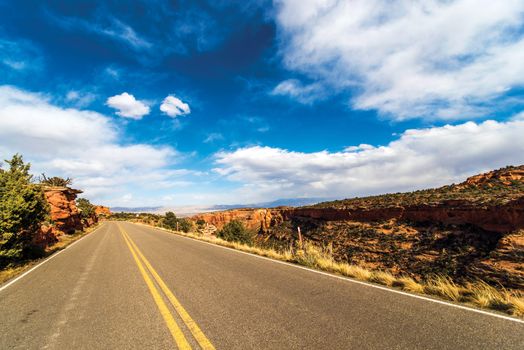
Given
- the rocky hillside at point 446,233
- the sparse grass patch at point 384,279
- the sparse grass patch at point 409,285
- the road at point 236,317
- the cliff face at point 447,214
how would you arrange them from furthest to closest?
1. the cliff face at point 447,214
2. the rocky hillside at point 446,233
3. the sparse grass patch at point 384,279
4. the sparse grass patch at point 409,285
5. the road at point 236,317

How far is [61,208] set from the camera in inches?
1378

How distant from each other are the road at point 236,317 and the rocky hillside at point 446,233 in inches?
379

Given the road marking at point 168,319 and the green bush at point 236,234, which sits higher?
the road marking at point 168,319

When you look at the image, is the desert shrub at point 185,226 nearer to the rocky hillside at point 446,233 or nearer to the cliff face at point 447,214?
the rocky hillside at point 446,233

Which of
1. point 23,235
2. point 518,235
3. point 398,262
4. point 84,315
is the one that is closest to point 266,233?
point 398,262

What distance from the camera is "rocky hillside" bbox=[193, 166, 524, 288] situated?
873 inches

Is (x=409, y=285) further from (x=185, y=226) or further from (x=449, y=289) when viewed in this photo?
(x=185, y=226)

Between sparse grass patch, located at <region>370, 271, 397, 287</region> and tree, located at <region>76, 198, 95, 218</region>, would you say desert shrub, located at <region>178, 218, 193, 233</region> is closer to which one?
tree, located at <region>76, 198, 95, 218</region>

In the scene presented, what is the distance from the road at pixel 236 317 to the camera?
3750 mm

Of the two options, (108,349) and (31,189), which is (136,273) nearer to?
(108,349)

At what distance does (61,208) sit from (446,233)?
45505 mm

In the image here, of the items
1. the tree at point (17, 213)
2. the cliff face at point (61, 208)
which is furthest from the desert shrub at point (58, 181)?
the tree at point (17, 213)

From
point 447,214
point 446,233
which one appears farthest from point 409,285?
point 447,214

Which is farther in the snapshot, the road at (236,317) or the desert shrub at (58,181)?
Result: the desert shrub at (58,181)
